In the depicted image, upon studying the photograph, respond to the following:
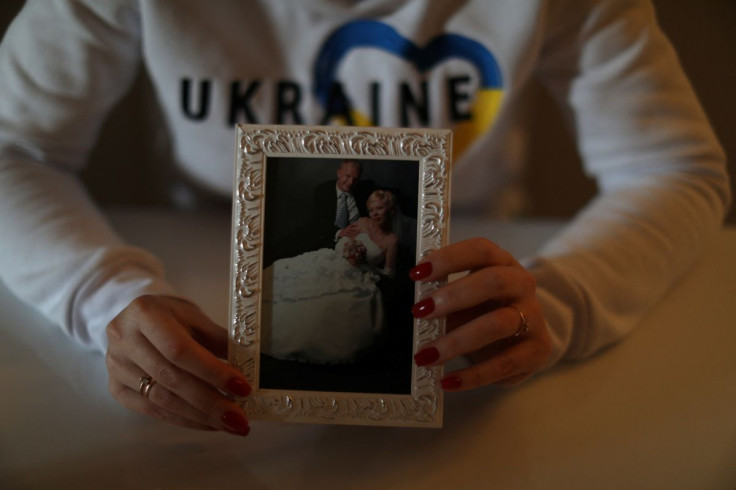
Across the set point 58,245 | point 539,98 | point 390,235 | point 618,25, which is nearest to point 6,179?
point 58,245

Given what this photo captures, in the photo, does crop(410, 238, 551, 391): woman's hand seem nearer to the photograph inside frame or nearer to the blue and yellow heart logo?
the photograph inside frame

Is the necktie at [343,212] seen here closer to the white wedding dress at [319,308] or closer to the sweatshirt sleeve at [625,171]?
the white wedding dress at [319,308]

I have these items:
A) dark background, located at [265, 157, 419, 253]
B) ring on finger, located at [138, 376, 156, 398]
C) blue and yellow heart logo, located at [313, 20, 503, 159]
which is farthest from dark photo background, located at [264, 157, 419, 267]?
blue and yellow heart logo, located at [313, 20, 503, 159]

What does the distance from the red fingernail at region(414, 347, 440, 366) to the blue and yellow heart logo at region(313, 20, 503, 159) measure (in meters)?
0.36

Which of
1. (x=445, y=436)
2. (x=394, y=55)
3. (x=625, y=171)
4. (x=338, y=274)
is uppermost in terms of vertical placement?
(x=394, y=55)

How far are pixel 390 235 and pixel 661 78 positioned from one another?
42 centimetres

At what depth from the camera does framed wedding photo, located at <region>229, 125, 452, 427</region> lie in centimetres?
35

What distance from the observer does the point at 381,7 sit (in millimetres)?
575

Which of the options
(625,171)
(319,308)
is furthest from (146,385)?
(625,171)

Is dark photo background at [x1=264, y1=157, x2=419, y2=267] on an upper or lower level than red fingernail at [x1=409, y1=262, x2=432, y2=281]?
upper

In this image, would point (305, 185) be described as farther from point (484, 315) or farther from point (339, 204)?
point (484, 315)

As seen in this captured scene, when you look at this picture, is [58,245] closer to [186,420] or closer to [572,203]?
[186,420]

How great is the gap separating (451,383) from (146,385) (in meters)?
0.21

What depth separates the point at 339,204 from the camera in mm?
347
